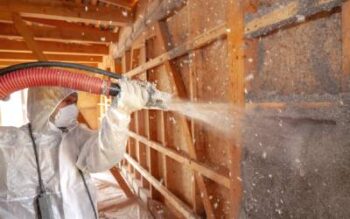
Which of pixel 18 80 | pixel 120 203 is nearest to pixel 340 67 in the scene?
pixel 18 80

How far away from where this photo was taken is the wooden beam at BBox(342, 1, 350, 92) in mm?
938

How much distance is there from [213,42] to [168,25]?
3.10 feet

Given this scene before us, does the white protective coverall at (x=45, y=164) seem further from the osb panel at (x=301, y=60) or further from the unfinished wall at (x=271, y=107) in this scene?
the osb panel at (x=301, y=60)

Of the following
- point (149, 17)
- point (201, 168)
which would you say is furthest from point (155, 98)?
point (149, 17)

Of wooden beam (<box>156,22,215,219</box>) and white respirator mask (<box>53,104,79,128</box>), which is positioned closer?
white respirator mask (<box>53,104,79,128</box>)

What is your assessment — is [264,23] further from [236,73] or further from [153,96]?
[153,96]

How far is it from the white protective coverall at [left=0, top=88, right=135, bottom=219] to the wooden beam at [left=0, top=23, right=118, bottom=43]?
307 cm

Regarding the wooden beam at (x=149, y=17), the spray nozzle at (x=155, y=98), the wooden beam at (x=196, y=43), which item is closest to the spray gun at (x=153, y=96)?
the spray nozzle at (x=155, y=98)

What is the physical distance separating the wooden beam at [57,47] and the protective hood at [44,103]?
11.8 feet

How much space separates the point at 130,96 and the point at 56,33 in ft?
11.6

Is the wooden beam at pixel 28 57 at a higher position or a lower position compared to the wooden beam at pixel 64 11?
lower

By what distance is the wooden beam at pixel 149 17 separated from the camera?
2459 mm

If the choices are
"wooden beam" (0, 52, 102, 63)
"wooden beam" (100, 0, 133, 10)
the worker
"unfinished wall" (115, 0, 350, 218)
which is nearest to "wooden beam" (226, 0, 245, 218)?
"unfinished wall" (115, 0, 350, 218)

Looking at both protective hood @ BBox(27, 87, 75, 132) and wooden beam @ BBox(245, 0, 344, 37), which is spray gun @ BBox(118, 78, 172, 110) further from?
wooden beam @ BBox(245, 0, 344, 37)
